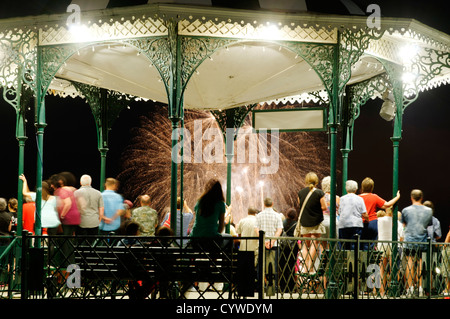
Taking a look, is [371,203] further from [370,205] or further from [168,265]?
[168,265]

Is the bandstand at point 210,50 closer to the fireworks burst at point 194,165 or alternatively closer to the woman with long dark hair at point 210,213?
the woman with long dark hair at point 210,213

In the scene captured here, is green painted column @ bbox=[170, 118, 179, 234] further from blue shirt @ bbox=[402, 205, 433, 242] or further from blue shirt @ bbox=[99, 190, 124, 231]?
blue shirt @ bbox=[402, 205, 433, 242]

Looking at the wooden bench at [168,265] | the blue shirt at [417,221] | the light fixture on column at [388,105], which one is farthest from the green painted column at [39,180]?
the light fixture on column at [388,105]

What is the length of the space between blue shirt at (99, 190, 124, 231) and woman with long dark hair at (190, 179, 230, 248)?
343 cm

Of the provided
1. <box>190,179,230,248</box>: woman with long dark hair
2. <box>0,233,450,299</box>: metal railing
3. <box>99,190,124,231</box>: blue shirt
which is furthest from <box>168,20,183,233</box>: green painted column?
<box>99,190,124,231</box>: blue shirt

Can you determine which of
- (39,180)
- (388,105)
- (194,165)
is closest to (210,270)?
(39,180)

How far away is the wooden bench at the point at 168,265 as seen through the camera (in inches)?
421

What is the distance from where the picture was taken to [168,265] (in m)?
11.0

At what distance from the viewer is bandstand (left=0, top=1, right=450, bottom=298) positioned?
12.6m

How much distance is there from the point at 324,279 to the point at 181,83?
4.69 metres

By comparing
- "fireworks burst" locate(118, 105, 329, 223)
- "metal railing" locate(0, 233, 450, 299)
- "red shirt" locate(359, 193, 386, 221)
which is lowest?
"metal railing" locate(0, 233, 450, 299)

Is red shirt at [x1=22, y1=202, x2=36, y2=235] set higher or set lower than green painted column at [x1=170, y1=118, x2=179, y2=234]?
lower

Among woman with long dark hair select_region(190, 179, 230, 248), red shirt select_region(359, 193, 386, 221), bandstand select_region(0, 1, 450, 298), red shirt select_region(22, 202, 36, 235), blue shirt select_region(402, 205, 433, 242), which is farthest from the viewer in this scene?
red shirt select_region(22, 202, 36, 235)

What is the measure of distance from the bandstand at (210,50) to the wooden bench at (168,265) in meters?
1.51
